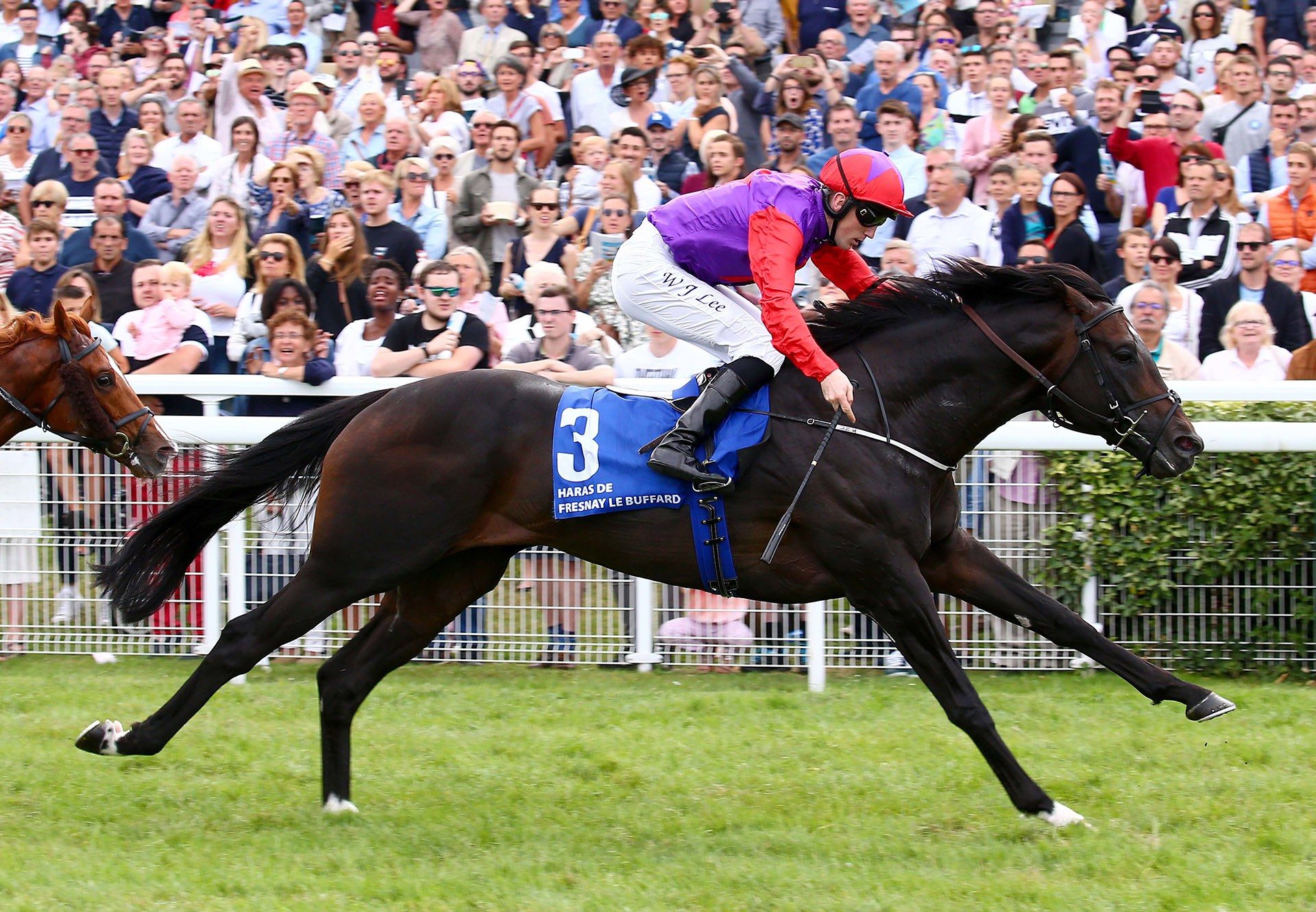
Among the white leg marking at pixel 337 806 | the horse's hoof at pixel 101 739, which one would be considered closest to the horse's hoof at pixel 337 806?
the white leg marking at pixel 337 806

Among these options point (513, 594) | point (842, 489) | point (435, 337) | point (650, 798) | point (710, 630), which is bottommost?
point (650, 798)

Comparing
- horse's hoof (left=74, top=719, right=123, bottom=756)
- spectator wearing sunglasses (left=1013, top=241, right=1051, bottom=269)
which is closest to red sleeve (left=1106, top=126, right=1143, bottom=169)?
spectator wearing sunglasses (left=1013, top=241, right=1051, bottom=269)

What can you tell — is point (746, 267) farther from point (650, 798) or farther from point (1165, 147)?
point (1165, 147)

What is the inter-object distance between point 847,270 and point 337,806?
235 cm

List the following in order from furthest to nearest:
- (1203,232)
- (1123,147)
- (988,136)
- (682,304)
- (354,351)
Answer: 1. (988,136)
2. (1123,147)
3. (1203,232)
4. (354,351)
5. (682,304)

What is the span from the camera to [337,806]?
16.0ft

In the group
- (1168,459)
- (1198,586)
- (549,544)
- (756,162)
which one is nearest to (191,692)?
(549,544)

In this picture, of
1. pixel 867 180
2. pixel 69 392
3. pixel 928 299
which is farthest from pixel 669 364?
pixel 69 392

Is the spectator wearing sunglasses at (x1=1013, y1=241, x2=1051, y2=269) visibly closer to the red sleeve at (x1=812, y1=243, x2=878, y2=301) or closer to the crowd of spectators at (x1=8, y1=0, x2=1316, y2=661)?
the crowd of spectators at (x1=8, y1=0, x2=1316, y2=661)

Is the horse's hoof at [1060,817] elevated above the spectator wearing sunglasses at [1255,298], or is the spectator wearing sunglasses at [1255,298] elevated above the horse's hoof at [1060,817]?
the spectator wearing sunglasses at [1255,298]

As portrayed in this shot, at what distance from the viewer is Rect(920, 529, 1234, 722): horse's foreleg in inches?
182

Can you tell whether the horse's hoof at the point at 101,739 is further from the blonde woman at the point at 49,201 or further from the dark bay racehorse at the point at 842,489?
the blonde woman at the point at 49,201

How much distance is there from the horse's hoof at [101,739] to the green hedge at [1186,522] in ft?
12.1

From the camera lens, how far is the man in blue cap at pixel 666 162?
31.6 ft
